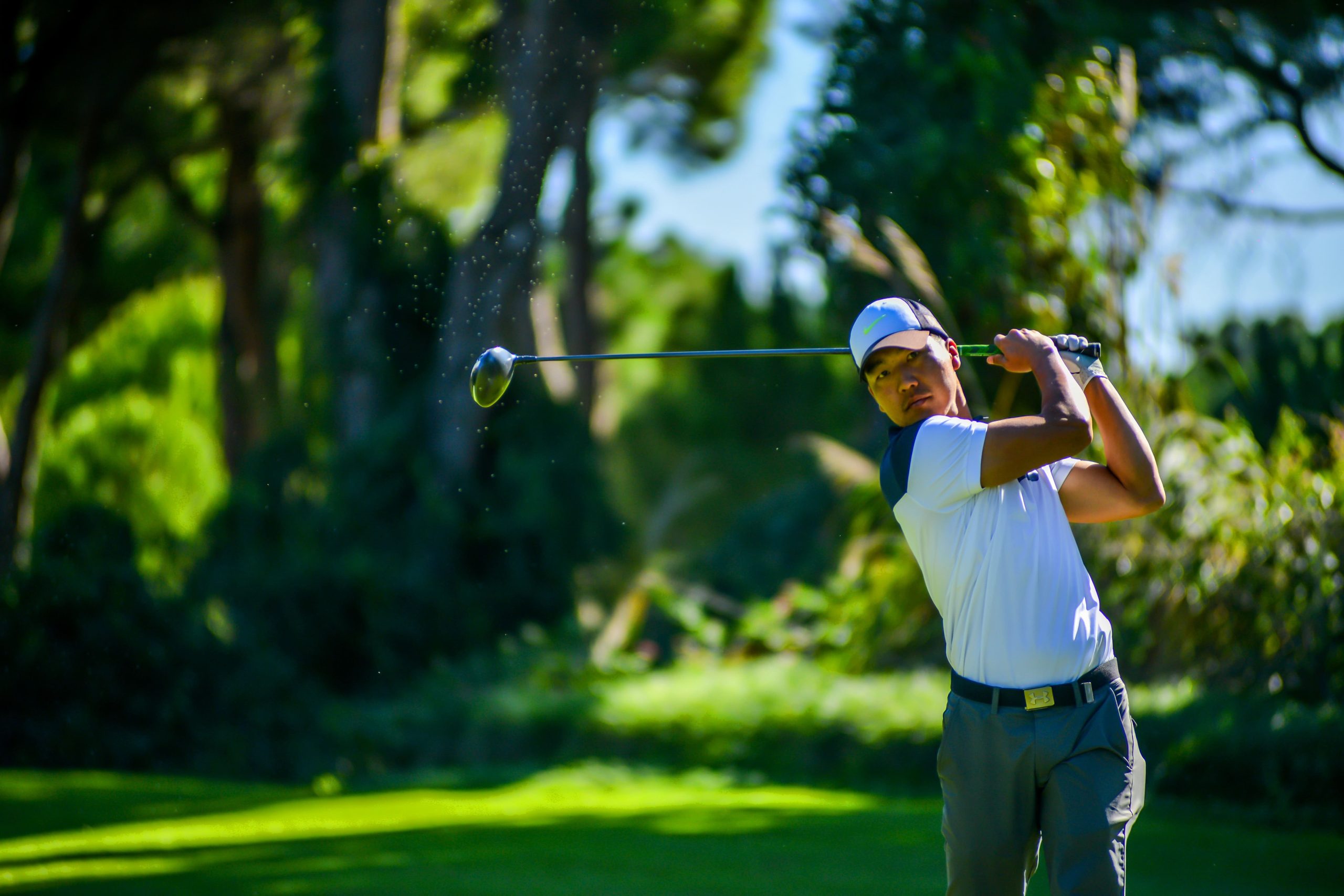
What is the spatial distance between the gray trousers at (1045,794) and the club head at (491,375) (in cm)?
173

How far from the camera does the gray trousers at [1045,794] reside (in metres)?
2.43

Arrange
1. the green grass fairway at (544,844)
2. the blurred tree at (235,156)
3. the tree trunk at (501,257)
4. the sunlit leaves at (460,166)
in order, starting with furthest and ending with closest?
the sunlit leaves at (460,166) < the blurred tree at (235,156) < the tree trunk at (501,257) < the green grass fairway at (544,844)

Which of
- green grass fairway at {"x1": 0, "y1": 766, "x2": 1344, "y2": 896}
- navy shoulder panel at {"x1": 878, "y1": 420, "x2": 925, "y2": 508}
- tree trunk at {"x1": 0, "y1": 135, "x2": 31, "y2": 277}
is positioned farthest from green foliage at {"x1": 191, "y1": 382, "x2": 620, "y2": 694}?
navy shoulder panel at {"x1": 878, "y1": 420, "x2": 925, "y2": 508}

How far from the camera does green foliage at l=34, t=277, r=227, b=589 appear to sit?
21172 mm

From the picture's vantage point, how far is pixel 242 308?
1711cm

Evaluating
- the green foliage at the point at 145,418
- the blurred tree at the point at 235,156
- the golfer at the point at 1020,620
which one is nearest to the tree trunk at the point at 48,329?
the blurred tree at the point at 235,156

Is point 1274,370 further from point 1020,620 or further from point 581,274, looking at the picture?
point 581,274

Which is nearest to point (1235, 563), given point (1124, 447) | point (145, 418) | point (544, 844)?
point (544, 844)

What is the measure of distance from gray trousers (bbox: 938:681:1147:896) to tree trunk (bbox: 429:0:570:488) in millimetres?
8550

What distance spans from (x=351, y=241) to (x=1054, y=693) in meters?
9.72

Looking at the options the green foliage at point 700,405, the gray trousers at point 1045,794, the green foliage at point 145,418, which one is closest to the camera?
the gray trousers at point 1045,794

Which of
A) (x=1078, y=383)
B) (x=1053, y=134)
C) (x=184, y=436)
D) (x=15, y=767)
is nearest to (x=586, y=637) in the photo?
(x=15, y=767)

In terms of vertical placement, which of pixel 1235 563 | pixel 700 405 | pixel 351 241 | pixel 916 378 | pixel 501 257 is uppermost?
pixel 351 241

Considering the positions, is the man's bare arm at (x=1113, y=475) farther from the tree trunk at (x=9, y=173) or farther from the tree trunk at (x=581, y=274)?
the tree trunk at (x=9, y=173)
